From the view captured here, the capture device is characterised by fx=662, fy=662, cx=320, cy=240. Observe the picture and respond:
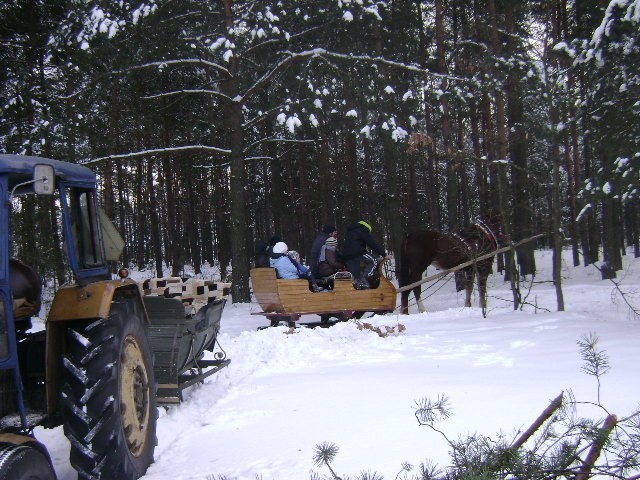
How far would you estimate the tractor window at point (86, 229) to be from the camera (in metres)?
4.57

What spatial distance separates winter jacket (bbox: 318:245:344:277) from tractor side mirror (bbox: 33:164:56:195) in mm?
8710

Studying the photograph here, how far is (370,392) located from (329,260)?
6673mm

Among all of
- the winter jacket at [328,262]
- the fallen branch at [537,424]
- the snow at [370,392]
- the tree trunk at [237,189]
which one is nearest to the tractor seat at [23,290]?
the snow at [370,392]

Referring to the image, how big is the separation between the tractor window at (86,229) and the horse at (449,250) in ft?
27.1

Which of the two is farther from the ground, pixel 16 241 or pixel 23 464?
pixel 16 241

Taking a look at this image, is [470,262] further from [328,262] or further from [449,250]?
[328,262]

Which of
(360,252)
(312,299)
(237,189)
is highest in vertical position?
(237,189)

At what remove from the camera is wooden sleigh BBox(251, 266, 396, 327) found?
11047mm

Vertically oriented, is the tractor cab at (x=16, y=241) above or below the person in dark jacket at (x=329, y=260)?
above

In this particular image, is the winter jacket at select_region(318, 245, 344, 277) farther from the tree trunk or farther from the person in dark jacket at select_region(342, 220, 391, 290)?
the tree trunk

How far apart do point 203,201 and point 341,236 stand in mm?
8566

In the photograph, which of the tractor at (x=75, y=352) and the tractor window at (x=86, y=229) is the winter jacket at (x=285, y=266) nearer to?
the tractor at (x=75, y=352)

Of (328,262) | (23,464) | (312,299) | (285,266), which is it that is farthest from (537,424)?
(328,262)

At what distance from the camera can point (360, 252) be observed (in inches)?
486
